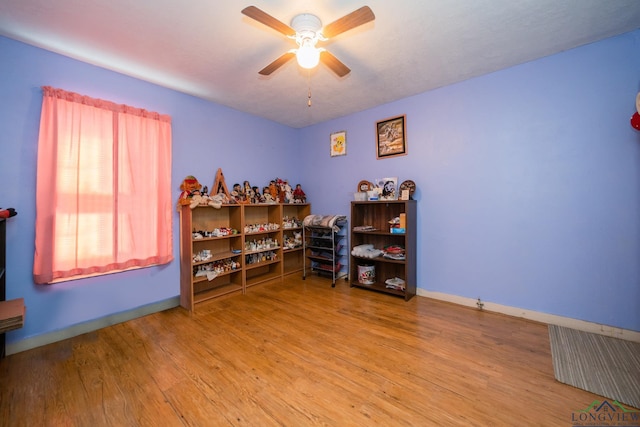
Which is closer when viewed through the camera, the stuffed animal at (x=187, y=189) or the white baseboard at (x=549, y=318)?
the white baseboard at (x=549, y=318)

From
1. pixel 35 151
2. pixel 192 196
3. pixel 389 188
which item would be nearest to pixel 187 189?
pixel 192 196

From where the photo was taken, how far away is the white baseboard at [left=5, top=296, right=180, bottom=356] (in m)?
2.13

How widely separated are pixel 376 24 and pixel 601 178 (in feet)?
7.93

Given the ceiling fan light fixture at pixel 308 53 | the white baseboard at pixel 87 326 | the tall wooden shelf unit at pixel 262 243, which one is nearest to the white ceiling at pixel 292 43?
the ceiling fan light fixture at pixel 308 53

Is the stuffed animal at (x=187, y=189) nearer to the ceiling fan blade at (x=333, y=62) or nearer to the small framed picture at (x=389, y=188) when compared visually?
the ceiling fan blade at (x=333, y=62)

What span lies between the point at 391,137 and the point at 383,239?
57.7 inches

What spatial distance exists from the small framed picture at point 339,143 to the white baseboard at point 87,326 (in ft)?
10.1

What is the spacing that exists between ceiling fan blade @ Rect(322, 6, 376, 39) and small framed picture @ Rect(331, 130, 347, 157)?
7.64 feet

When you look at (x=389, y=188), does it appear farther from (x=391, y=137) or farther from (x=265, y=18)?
(x=265, y=18)

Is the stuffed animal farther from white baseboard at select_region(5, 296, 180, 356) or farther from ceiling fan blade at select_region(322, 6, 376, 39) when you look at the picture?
ceiling fan blade at select_region(322, 6, 376, 39)

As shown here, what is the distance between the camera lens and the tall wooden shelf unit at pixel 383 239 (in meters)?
3.22

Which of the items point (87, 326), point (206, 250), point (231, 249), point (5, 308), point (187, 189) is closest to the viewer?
point (5, 308)

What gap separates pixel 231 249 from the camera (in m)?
3.64

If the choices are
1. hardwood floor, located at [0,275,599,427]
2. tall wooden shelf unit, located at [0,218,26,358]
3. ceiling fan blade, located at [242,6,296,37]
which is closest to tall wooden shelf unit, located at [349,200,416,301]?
hardwood floor, located at [0,275,599,427]
